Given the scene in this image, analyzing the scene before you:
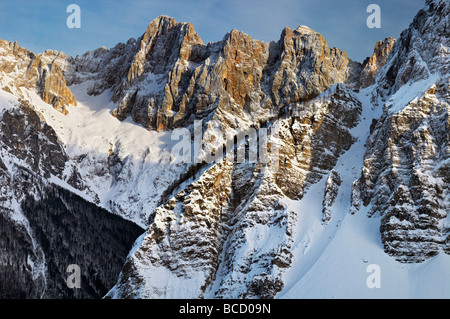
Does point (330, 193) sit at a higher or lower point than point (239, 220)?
higher

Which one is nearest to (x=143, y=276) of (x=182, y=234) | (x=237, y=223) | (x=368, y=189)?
(x=182, y=234)

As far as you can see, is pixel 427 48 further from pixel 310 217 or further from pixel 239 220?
pixel 239 220

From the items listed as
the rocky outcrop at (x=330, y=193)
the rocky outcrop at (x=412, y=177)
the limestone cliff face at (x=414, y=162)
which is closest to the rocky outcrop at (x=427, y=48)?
the limestone cliff face at (x=414, y=162)

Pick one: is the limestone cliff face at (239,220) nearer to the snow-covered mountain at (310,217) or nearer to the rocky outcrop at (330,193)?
the snow-covered mountain at (310,217)

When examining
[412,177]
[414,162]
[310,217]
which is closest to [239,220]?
[310,217]

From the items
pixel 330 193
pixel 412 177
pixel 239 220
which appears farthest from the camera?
pixel 239 220

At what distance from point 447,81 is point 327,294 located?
185ft

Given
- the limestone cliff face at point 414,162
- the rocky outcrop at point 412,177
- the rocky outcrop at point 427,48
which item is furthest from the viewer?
the rocky outcrop at point 427,48

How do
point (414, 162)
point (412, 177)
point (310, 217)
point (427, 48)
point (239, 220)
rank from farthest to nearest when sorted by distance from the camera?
1. point (427, 48)
2. point (239, 220)
3. point (310, 217)
4. point (414, 162)
5. point (412, 177)

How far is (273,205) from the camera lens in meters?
171

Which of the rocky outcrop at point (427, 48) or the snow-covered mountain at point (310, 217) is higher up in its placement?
the rocky outcrop at point (427, 48)

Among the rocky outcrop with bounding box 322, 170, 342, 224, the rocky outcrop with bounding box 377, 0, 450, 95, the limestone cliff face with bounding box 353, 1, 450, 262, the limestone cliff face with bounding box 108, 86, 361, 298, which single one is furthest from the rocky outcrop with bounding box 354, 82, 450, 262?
the limestone cliff face with bounding box 108, 86, 361, 298

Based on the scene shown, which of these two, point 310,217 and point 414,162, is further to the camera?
point 310,217

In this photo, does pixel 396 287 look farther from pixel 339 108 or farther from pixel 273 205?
pixel 339 108
